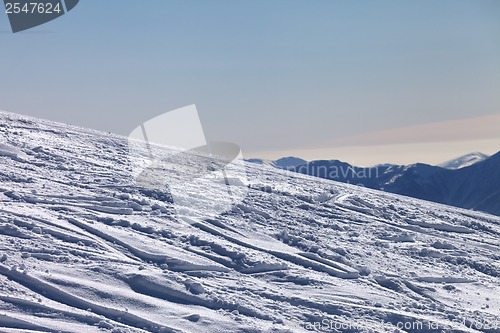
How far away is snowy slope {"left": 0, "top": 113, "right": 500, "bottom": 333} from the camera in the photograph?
11.2 m

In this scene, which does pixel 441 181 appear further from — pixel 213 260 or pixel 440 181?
pixel 213 260

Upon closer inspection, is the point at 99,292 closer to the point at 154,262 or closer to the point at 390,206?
the point at 154,262

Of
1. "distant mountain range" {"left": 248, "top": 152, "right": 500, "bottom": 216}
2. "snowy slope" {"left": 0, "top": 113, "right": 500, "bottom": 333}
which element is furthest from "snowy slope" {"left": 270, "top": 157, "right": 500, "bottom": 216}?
"snowy slope" {"left": 0, "top": 113, "right": 500, "bottom": 333}

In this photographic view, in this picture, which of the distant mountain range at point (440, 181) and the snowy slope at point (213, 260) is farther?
the distant mountain range at point (440, 181)

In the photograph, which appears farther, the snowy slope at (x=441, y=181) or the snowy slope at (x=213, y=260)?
the snowy slope at (x=441, y=181)

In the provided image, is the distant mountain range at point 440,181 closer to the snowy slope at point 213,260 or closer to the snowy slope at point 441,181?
the snowy slope at point 441,181

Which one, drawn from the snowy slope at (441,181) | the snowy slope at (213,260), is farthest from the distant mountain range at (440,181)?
the snowy slope at (213,260)

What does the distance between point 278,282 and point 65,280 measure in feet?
14.7

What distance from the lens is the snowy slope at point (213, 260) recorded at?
36.7 feet

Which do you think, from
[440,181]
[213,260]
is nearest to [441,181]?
[440,181]

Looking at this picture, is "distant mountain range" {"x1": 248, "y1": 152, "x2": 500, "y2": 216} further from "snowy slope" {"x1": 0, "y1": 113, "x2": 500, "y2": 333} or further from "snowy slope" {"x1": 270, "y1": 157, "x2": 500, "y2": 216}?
"snowy slope" {"x1": 0, "y1": 113, "x2": 500, "y2": 333}

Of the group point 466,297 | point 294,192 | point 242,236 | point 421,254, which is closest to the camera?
point 466,297

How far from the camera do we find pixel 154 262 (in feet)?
43.1

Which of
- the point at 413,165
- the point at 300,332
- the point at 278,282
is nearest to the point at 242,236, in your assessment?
the point at 278,282
